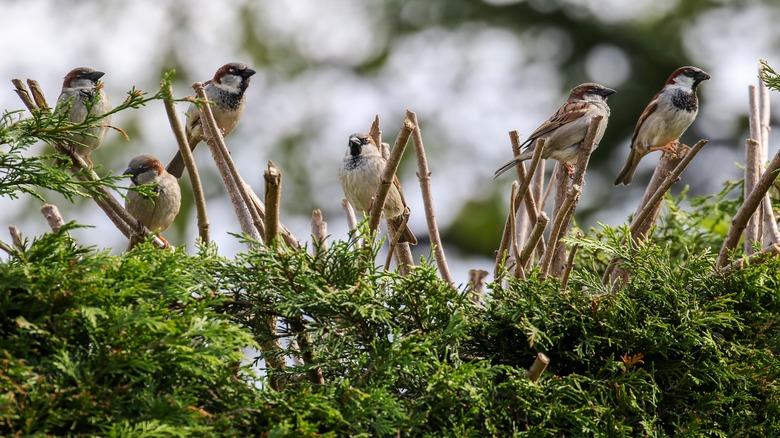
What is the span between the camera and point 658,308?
7.32 ft

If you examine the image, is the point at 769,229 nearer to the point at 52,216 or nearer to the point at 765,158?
the point at 765,158

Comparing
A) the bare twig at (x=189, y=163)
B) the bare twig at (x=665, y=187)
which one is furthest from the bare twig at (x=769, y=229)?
the bare twig at (x=189, y=163)

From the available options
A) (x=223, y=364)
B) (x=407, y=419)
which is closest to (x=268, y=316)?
(x=223, y=364)

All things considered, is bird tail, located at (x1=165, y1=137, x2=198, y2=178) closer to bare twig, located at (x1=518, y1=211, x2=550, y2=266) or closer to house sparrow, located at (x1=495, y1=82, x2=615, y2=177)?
house sparrow, located at (x1=495, y1=82, x2=615, y2=177)

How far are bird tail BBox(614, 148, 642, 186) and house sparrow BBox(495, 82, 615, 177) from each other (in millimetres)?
307

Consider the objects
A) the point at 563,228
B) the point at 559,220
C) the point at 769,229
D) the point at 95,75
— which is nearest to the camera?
the point at 559,220

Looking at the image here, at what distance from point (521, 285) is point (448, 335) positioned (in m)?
0.26

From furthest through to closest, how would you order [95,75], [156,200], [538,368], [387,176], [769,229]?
1. [95,75]
2. [156,200]
3. [769,229]
4. [387,176]
5. [538,368]

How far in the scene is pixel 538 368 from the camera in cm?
198

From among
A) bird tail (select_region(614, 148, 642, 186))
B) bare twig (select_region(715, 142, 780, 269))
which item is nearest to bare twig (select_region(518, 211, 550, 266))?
bare twig (select_region(715, 142, 780, 269))

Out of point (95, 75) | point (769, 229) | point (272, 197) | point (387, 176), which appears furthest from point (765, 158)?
point (95, 75)

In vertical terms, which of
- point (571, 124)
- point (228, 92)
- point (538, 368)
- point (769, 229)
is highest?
point (228, 92)

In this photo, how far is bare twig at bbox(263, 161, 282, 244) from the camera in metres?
2.09

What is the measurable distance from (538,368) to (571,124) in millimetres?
2590
